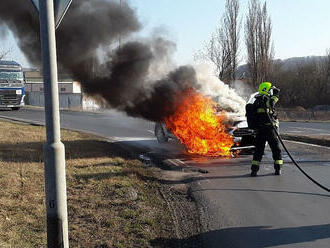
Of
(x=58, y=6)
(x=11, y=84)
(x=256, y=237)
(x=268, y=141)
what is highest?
(x=11, y=84)

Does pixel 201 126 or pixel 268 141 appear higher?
pixel 201 126

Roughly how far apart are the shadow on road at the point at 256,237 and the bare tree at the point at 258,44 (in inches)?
839

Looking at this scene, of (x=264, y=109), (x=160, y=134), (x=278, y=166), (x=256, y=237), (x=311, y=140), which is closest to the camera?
(x=256, y=237)

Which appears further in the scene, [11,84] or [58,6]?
[11,84]

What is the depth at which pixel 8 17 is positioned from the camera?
773 centimetres

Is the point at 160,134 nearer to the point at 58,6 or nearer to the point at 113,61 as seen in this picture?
the point at 113,61

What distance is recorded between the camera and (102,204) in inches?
202

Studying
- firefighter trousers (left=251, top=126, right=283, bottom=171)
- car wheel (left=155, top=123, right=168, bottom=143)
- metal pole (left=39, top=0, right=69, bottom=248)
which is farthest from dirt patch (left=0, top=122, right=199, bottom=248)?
car wheel (left=155, top=123, right=168, bottom=143)

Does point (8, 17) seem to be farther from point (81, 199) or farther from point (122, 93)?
point (81, 199)

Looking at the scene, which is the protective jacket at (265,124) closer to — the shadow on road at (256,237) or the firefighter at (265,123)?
the firefighter at (265,123)

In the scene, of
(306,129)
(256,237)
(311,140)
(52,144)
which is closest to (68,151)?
(256,237)

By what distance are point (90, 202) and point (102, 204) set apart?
0.68 feet

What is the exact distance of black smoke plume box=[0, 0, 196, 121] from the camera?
8.61 meters

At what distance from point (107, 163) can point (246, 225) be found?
13.9 ft
